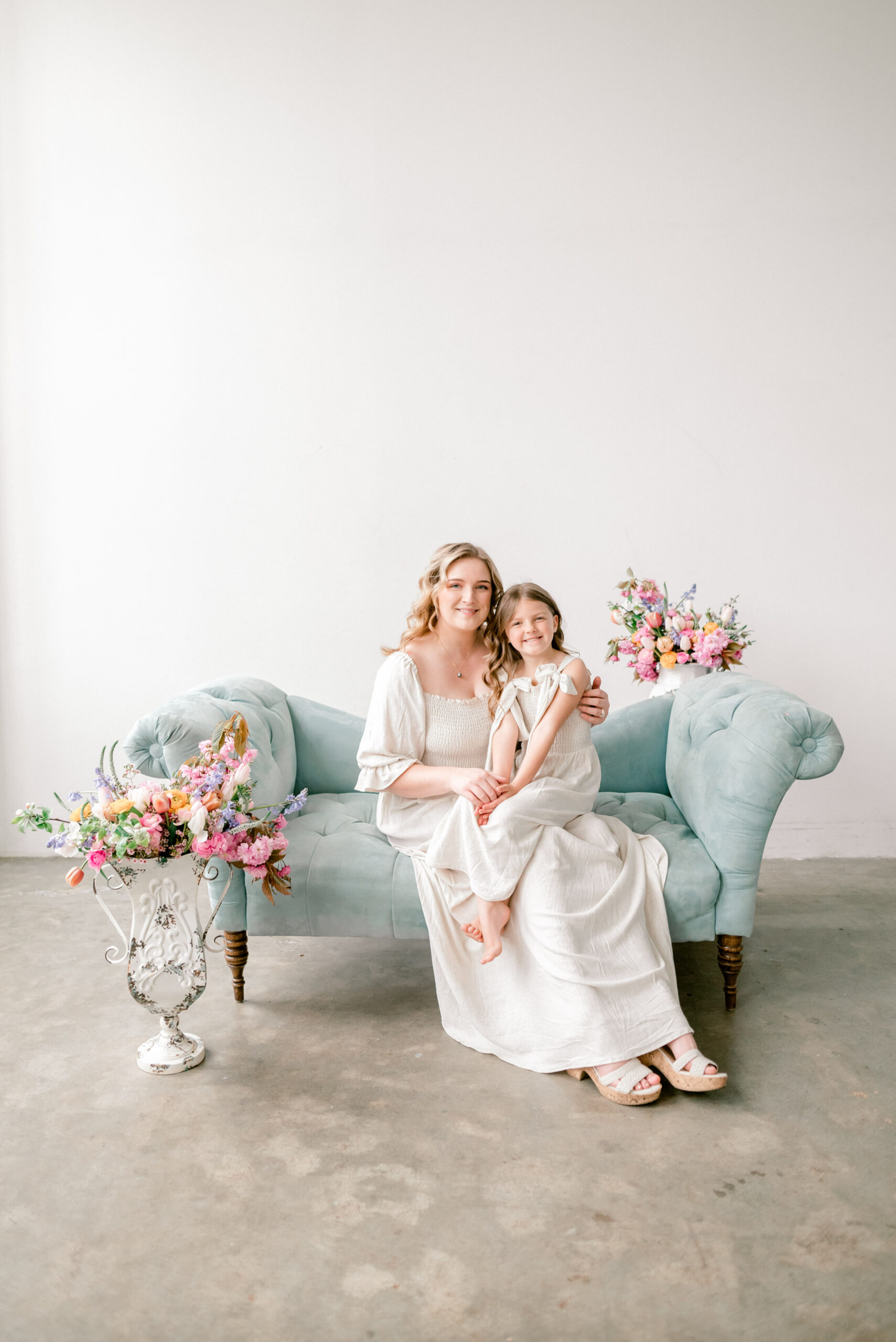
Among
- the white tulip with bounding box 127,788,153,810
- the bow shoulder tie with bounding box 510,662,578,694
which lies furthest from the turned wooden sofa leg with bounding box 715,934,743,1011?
the white tulip with bounding box 127,788,153,810

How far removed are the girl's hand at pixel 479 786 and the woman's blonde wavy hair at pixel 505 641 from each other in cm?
23

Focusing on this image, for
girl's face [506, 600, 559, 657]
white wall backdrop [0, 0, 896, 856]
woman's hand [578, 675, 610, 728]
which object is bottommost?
woman's hand [578, 675, 610, 728]

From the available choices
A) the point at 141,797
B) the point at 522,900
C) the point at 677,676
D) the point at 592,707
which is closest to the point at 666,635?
the point at 677,676

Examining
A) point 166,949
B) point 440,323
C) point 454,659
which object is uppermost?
point 440,323

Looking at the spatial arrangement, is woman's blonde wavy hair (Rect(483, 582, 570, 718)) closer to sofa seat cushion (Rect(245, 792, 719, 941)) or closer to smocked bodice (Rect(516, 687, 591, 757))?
smocked bodice (Rect(516, 687, 591, 757))

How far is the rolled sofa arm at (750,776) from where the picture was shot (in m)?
2.50

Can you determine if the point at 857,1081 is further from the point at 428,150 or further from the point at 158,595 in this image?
the point at 428,150

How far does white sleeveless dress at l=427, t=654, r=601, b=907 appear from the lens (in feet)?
7.91

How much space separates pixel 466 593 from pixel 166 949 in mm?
1244

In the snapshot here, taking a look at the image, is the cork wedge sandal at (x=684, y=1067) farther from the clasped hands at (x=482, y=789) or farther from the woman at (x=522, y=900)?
the clasped hands at (x=482, y=789)

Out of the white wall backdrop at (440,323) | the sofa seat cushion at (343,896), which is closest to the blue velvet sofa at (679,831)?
the sofa seat cushion at (343,896)

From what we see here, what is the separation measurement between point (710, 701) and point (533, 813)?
780mm

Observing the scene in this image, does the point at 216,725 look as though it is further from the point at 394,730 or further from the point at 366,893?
the point at 366,893

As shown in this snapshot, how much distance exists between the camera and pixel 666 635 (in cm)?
332
